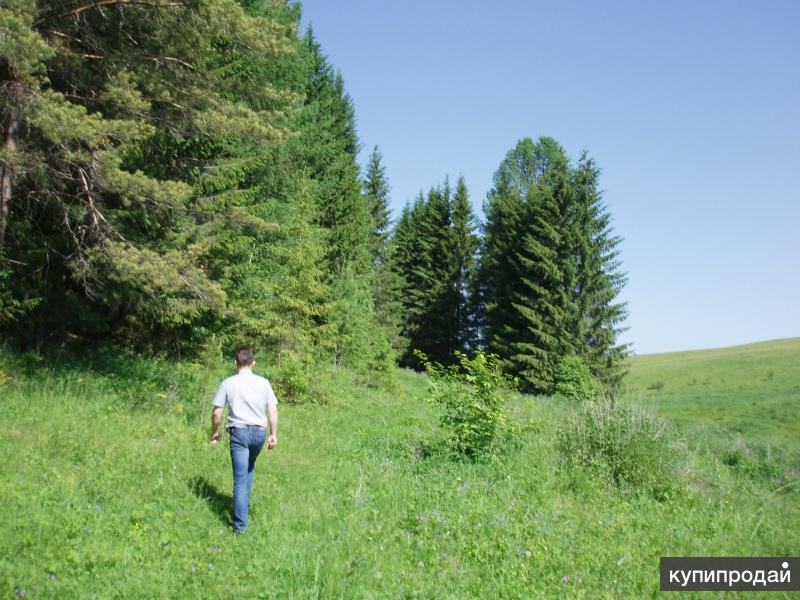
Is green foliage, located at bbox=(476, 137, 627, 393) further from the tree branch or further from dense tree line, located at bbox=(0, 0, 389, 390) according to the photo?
the tree branch

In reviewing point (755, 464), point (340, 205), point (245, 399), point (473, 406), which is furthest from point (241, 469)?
point (340, 205)

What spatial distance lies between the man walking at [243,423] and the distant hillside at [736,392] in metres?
15.2

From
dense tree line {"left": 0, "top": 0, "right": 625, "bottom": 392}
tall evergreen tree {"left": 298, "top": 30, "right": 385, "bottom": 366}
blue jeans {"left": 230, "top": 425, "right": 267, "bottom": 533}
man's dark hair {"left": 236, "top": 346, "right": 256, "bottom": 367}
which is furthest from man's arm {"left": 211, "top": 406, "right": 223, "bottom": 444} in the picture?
tall evergreen tree {"left": 298, "top": 30, "right": 385, "bottom": 366}

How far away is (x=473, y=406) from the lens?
906 cm

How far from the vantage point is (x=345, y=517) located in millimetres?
6281

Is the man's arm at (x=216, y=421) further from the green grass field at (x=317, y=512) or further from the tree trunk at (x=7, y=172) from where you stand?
the tree trunk at (x=7, y=172)

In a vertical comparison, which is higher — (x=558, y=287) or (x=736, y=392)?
(x=558, y=287)

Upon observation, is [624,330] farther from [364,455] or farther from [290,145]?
[364,455]

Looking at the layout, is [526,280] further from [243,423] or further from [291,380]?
[243,423]

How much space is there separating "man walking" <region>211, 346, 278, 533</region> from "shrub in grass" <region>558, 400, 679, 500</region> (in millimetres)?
5334

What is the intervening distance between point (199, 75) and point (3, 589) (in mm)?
9473

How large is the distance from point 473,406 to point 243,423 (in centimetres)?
446

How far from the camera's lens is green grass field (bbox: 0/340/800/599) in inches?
186

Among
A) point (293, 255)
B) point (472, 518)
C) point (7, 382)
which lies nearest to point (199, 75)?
point (293, 255)
